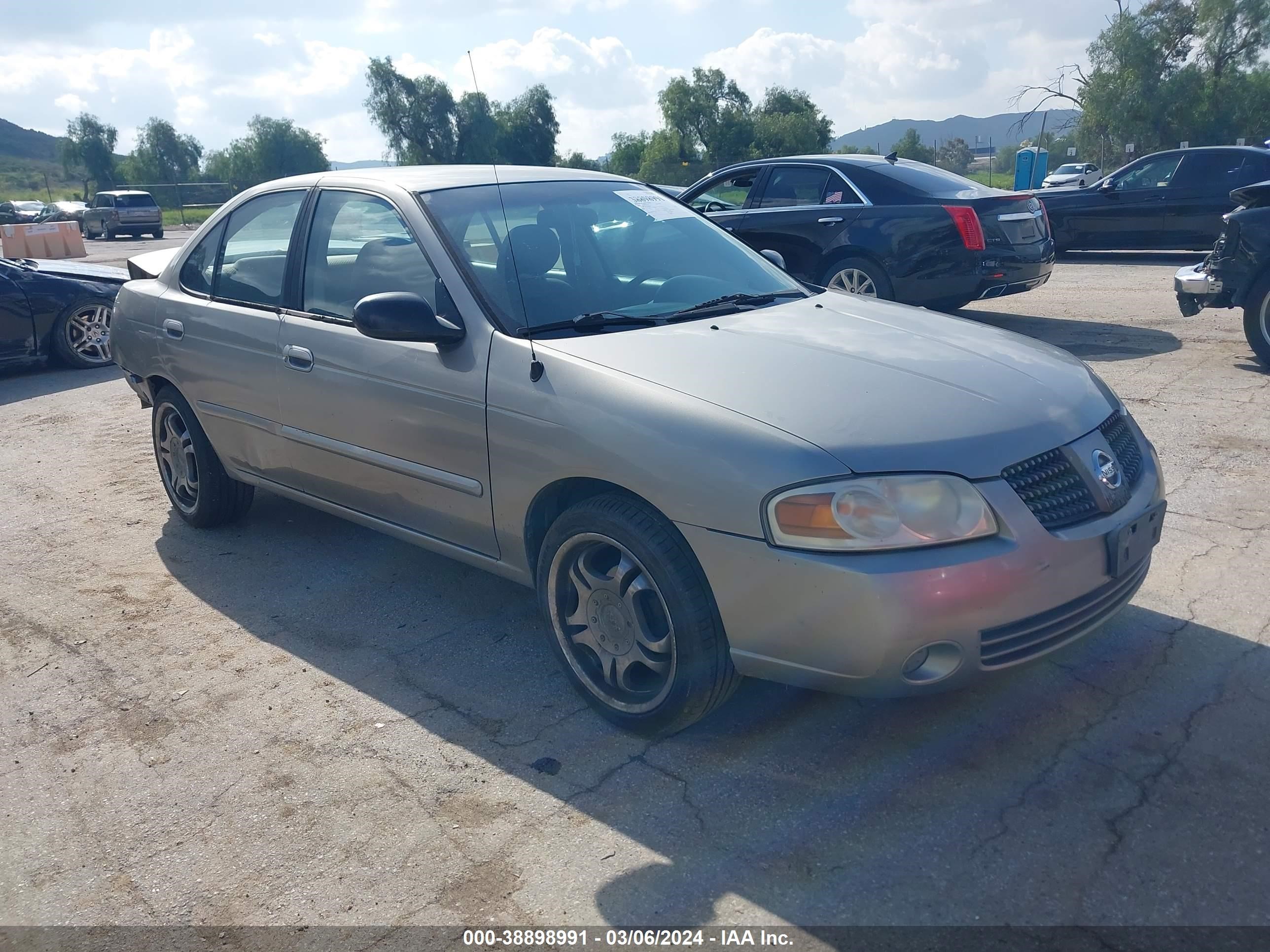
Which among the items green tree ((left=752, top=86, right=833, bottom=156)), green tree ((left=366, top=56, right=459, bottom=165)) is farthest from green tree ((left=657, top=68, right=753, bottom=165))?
green tree ((left=366, top=56, right=459, bottom=165))

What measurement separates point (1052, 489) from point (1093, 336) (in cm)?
665

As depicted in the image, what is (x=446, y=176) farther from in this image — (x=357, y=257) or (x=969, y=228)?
(x=969, y=228)

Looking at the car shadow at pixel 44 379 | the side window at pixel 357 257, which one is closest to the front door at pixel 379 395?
the side window at pixel 357 257

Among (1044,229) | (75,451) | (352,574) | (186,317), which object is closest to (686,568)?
(352,574)

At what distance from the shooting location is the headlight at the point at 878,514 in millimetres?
2738

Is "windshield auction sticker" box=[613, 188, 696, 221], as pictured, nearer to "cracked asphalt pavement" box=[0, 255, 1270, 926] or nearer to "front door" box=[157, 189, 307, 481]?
"front door" box=[157, 189, 307, 481]


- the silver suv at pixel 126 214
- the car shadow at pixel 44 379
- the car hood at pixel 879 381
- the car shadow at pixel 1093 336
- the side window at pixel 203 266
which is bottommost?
the car shadow at pixel 1093 336

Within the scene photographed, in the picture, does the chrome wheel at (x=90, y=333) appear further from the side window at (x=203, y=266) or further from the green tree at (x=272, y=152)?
the green tree at (x=272, y=152)

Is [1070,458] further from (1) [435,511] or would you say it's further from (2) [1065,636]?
(1) [435,511]

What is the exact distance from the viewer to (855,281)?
28.8 feet

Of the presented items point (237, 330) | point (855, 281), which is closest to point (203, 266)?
point (237, 330)

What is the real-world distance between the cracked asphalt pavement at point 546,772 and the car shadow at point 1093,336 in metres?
3.61

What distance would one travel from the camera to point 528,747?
3297 millimetres

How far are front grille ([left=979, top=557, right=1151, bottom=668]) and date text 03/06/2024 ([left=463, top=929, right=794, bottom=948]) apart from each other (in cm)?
93
